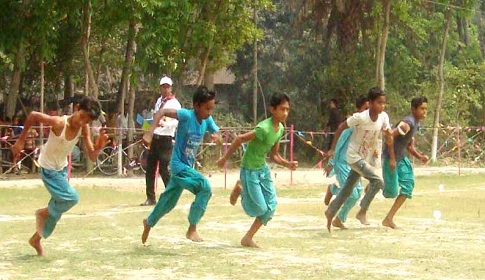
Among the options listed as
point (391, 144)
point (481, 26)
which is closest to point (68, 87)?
point (391, 144)

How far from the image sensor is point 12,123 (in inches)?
943

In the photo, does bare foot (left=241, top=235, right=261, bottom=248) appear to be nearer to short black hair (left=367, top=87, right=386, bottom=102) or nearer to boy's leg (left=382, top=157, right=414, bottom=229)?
short black hair (left=367, top=87, right=386, bottom=102)

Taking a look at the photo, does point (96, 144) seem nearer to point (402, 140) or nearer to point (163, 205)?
point (163, 205)

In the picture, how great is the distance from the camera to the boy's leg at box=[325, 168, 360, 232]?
12516 mm

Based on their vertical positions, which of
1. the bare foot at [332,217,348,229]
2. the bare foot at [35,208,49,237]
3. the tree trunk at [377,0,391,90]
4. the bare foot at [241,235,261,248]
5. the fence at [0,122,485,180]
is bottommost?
the fence at [0,122,485,180]

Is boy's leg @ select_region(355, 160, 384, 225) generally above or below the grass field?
above

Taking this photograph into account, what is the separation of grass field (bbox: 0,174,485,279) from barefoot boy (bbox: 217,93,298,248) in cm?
35

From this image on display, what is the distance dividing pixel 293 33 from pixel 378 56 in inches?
189

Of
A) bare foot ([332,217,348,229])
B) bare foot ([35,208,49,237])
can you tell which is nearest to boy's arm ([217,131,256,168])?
bare foot ([35,208,49,237])

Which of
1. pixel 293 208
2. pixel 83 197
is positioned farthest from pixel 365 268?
pixel 83 197

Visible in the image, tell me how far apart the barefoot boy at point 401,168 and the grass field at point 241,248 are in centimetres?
35

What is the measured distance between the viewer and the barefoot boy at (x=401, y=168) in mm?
13133

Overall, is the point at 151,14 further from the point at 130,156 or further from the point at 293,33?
the point at 293,33

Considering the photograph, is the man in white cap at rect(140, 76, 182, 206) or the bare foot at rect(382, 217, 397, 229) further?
the man in white cap at rect(140, 76, 182, 206)
